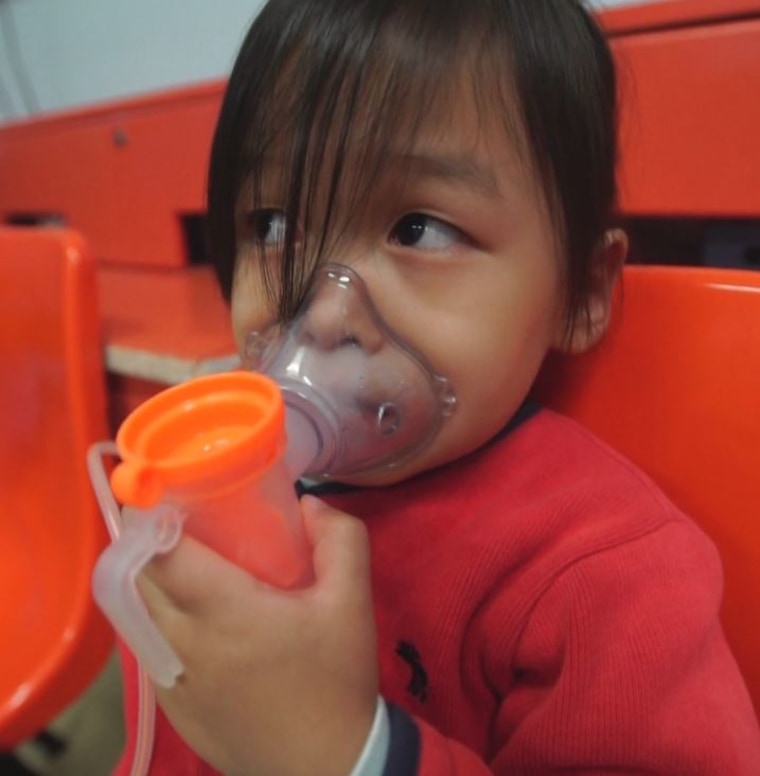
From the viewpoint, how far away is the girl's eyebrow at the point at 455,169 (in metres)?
0.45

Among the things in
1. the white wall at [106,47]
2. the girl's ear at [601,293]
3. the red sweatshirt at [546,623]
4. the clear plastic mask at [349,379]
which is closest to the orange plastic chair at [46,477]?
the red sweatshirt at [546,623]

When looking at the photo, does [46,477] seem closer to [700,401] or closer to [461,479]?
[461,479]

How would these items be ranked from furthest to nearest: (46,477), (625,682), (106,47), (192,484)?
(106,47) → (46,477) → (625,682) → (192,484)

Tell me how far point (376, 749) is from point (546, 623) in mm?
123

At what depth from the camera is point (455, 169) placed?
45 centimetres

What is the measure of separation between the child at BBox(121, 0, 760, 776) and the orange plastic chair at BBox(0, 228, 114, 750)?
29 cm

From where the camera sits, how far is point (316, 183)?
463 mm

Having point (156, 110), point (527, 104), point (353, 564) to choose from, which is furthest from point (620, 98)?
point (156, 110)

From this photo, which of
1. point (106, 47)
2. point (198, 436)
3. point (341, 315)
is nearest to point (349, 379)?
point (341, 315)

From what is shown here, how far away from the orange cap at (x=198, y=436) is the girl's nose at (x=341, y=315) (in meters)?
0.11

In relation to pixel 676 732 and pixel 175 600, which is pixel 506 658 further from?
pixel 175 600

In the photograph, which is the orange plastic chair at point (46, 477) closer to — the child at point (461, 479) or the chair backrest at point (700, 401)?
the child at point (461, 479)

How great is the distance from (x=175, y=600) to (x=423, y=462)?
0.20 metres

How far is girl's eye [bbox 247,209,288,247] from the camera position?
0.50 metres
